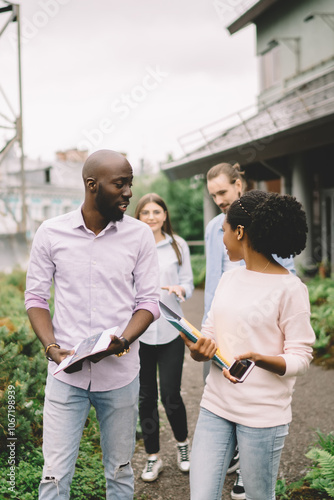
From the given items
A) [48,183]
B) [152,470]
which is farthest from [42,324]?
[48,183]

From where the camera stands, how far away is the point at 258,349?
219 cm

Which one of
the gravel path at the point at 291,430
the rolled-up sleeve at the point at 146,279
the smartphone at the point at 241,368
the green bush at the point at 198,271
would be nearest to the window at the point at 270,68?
the green bush at the point at 198,271

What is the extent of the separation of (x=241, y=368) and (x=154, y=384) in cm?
190

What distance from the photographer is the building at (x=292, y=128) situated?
1291 centimetres

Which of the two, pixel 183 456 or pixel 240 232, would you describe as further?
pixel 183 456

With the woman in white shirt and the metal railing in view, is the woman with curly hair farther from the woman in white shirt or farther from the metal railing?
the metal railing

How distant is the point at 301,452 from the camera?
4148 millimetres

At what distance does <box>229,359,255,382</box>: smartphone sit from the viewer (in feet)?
6.66

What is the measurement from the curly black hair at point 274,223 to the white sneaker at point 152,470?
88.3 inches

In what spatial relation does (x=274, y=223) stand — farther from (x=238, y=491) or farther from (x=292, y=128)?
(x=292, y=128)

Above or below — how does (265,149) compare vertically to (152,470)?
above

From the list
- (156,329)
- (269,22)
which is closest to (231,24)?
(269,22)

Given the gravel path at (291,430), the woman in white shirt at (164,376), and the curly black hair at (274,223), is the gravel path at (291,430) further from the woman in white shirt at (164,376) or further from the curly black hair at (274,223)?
the curly black hair at (274,223)

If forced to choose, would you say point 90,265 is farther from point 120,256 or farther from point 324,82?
point 324,82
